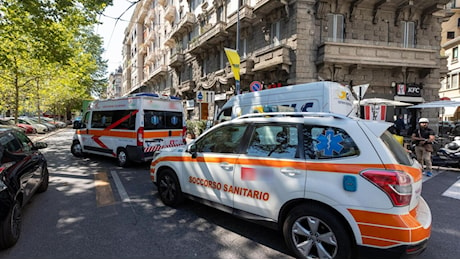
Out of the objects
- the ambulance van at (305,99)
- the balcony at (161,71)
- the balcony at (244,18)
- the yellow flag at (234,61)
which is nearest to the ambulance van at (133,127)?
the ambulance van at (305,99)

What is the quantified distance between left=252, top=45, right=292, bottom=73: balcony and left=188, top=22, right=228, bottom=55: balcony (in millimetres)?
4773

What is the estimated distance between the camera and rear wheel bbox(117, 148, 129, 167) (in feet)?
24.9

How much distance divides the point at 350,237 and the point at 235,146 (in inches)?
70.6

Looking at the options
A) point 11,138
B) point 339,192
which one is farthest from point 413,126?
point 11,138

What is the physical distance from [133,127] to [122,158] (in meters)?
1.19

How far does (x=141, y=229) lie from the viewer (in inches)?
140

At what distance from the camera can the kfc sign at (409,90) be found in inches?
550

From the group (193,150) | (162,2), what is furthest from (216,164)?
(162,2)

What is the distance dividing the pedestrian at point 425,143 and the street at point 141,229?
6.63 feet

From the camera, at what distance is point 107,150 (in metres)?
8.26

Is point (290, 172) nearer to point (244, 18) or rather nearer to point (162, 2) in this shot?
point (244, 18)

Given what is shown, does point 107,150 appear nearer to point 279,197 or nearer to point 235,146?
point 235,146

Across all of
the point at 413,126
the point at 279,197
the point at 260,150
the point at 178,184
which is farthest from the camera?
the point at 413,126

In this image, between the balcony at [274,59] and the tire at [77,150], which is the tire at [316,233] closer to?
the tire at [77,150]
